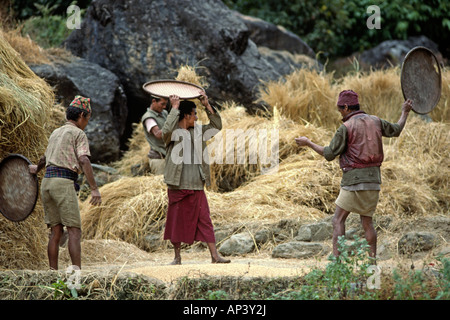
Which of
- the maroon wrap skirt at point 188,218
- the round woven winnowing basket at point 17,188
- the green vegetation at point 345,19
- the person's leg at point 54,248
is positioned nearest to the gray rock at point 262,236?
the maroon wrap skirt at point 188,218

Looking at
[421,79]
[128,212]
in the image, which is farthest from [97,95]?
[421,79]

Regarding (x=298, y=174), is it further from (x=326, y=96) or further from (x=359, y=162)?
(x=359, y=162)

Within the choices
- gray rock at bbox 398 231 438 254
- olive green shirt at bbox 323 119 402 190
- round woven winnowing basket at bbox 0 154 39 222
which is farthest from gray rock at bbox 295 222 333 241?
round woven winnowing basket at bbox 0 154 39 222

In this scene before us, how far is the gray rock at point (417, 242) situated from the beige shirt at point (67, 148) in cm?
299

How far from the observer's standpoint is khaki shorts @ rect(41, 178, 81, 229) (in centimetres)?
529

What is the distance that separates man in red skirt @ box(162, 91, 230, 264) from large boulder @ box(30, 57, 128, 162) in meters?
4.05

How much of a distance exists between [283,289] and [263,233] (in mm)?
2685

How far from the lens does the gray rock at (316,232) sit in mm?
6910

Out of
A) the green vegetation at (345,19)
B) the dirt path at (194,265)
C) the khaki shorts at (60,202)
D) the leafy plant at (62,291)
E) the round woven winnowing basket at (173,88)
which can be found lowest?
the leafy plant at (62,291)

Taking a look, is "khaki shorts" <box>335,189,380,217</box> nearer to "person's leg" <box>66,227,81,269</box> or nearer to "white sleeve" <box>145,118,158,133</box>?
"person's leg" <box>66,227,81,269</box>

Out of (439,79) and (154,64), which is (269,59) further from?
(439,79)

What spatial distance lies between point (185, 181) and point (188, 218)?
349mm

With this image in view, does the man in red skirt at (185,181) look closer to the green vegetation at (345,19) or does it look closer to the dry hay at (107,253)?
the dry hay at (107,253)

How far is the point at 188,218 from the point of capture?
602 cm
